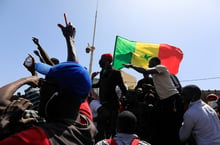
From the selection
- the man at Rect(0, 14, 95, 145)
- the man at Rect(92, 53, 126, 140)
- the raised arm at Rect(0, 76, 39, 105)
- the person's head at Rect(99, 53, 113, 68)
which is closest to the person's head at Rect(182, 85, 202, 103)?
the man at Rect(92, 53, 126, 140)

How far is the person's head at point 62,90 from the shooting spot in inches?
69.0

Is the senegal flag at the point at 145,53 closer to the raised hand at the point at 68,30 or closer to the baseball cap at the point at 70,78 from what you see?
the raised hand at the point at 68,30

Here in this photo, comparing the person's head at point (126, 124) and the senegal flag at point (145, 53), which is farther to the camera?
the senegal flag at point (145, 53)

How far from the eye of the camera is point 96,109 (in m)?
5.29

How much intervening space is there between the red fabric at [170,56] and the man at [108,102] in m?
4.96

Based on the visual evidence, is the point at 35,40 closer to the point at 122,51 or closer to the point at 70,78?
the point at 70,78

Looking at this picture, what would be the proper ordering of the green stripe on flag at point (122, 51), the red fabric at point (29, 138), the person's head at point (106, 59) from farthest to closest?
the green stripe on flag at point (122, 51)
the person's head at point (106, 59)
the red fabric at point (29, 138)

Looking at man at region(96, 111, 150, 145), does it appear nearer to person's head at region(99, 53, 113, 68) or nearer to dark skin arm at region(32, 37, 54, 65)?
dark skin arm at region(32, 37, 54, 65)

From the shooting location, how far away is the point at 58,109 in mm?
1768

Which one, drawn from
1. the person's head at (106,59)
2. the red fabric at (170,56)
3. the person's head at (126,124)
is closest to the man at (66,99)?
the person's head at (126,124)

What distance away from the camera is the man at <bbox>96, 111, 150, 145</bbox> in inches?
130

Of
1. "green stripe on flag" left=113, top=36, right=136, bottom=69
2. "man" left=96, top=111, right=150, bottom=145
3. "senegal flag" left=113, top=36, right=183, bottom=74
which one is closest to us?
"man" left=96, top=111, right=150, bottom=145

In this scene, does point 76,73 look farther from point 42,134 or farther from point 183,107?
point 183,107

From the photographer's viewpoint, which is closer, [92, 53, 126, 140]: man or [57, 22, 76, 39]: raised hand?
[57, 22, 76, 39]: raised hand
